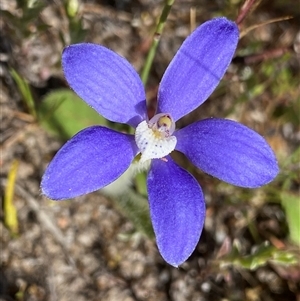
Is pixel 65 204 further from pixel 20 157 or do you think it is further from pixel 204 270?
pixel 204 270

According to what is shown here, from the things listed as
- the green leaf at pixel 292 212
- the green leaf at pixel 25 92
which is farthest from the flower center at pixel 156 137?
the green leaf at pixel 292 212

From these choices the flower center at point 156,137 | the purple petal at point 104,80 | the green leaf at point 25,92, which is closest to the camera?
the purple petal at point 104,80

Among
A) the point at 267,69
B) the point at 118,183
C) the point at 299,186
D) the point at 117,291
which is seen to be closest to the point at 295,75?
the point at 267,69

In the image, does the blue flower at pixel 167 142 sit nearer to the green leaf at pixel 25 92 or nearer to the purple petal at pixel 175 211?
the purple petal at pixel 175 211

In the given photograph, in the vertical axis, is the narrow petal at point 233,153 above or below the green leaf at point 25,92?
above

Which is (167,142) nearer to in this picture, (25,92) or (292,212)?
(25,92)
